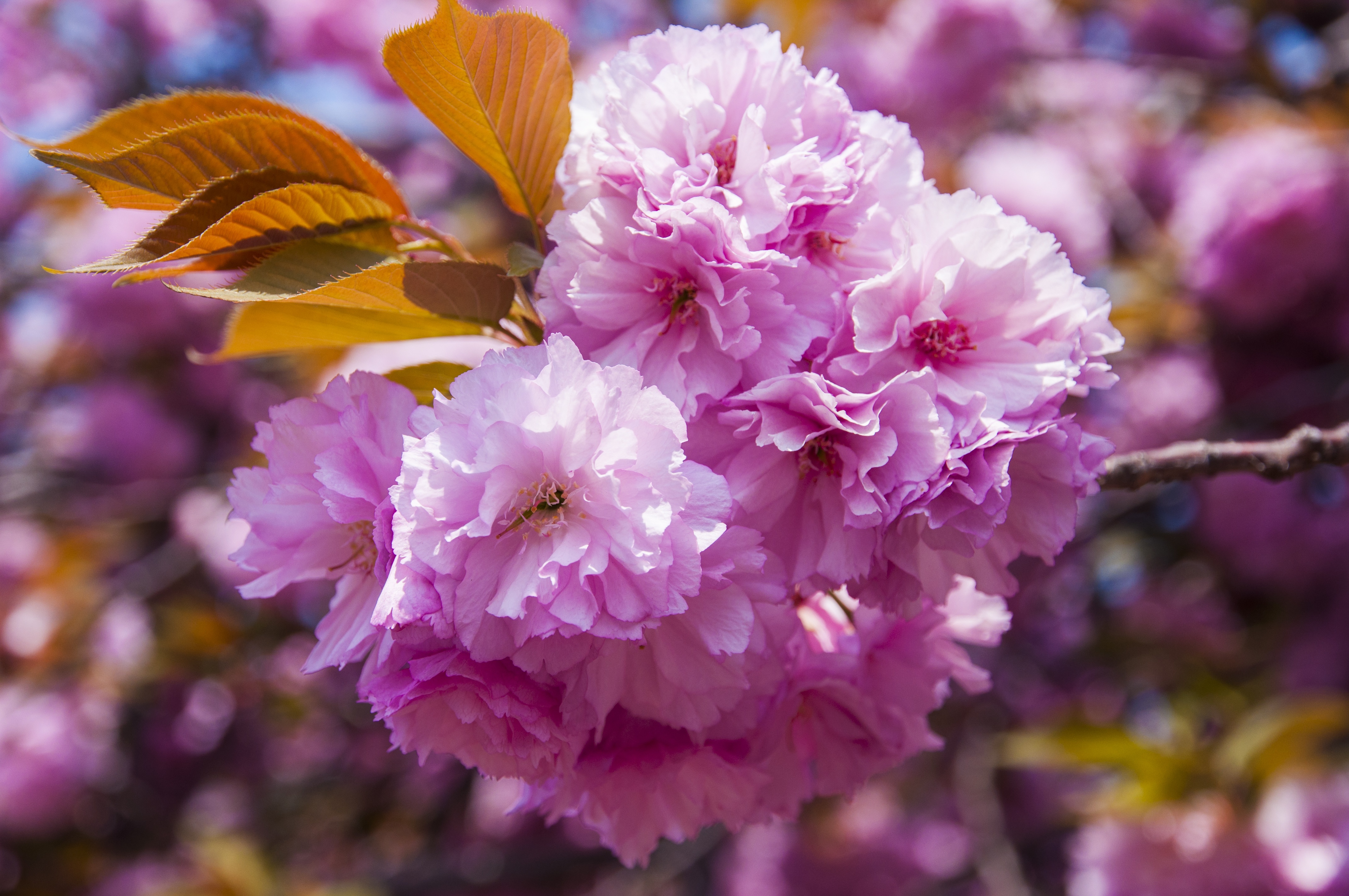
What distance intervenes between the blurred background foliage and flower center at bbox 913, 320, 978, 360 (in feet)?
4.68

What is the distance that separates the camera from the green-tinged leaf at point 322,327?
0.84 meters

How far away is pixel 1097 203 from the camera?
325cm

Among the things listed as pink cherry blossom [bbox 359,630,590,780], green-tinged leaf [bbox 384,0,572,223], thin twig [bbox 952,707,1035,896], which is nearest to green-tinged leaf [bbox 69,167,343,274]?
green-tinged leaf [bbox 384,0,572,223]

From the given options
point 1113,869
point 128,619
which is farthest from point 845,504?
point 128,619

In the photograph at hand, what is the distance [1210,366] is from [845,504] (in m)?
2.58

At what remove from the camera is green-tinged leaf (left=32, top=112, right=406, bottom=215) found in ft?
2.43

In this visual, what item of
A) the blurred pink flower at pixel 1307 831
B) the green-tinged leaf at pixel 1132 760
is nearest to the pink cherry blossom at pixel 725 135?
the green-tinged leaf at pixel 1132 760

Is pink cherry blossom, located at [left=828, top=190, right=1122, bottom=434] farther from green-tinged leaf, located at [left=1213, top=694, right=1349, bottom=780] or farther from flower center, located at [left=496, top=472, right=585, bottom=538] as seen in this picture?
green-tinged leaf, located at [left=1213, top=694, right=1349, bottom=780]

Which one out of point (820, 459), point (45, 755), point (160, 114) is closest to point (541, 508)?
point (820, 459)

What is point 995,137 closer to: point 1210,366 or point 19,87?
point 1210,366

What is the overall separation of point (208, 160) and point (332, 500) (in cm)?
35

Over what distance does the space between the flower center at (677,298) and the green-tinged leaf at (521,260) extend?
11 cm

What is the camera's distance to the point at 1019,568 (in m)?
2.47

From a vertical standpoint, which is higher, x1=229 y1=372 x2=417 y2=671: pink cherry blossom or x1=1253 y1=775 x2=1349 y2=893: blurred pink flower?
x1=229 y1=372 x2=417 y2=671: pink cherry blossom
